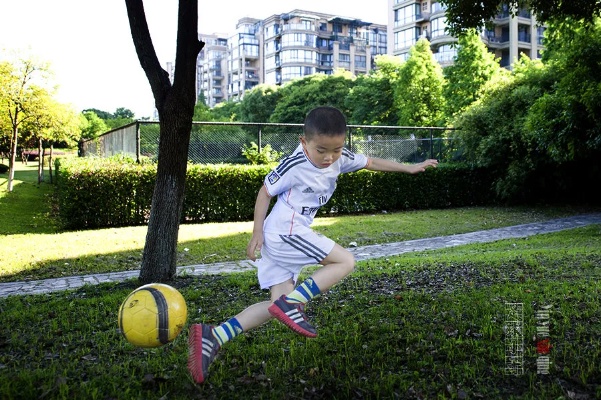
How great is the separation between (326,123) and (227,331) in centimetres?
161

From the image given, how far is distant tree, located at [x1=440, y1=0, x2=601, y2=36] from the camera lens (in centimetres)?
1011

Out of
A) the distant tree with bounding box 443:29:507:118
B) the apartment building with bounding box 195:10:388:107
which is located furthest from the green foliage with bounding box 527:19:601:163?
the apartment building with bounding box 195:10:388:107

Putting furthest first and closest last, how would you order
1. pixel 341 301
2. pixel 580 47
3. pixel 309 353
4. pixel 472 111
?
pixel 472 111 < pixel 580 47 < pixel 341 301 < pixel 309 353

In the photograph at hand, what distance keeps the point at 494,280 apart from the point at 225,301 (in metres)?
3.50

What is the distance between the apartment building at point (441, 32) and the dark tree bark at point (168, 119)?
53341mm

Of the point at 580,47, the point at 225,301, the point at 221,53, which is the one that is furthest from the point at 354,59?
the point at 225,301

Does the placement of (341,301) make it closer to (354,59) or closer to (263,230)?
(263,230)

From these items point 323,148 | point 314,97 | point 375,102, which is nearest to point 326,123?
point 323,148

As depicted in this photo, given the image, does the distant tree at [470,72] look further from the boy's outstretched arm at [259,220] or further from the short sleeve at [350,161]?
the boy's outstretched arm at [259,220]

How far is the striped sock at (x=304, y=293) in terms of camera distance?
3896 mm

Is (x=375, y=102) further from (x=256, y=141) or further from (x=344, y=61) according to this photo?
(x=344, y=61)

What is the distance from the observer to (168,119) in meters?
7.66

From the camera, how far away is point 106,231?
1421 centimetres

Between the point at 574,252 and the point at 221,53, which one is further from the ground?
the point at 221,53
